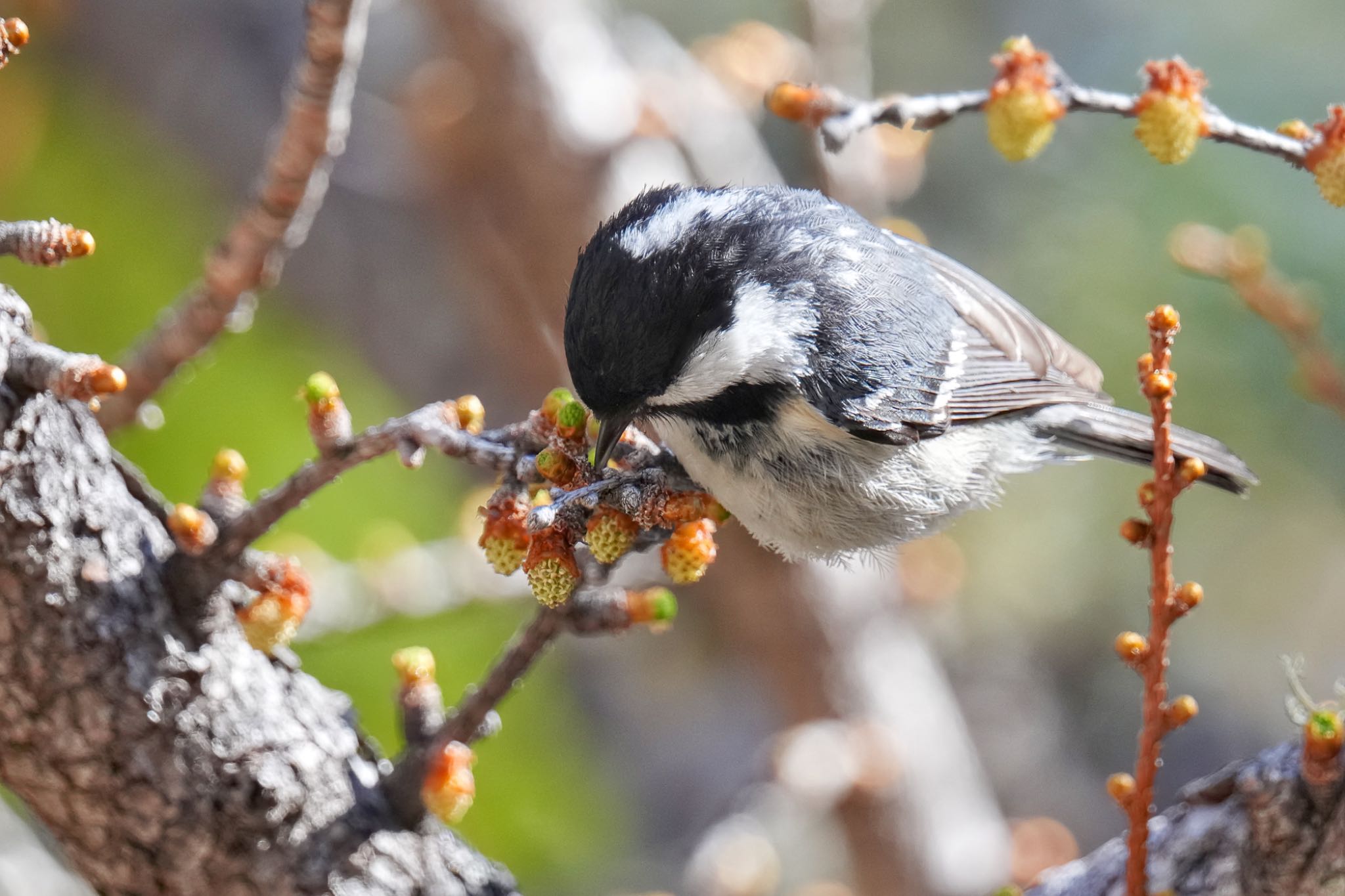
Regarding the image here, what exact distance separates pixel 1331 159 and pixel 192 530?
1.14 metres

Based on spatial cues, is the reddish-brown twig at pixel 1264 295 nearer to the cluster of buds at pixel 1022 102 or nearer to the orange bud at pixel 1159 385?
the cluster of buds at pixel 1022 102

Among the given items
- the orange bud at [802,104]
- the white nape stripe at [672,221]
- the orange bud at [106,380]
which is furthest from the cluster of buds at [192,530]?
the orange bud at [802,104]

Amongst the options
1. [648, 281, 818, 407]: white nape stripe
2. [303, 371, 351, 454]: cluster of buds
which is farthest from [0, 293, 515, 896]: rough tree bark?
[648, 281, 818, 407]: white nape stripe

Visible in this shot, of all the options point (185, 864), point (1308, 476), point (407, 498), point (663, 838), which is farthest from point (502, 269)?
point (1308, 476)

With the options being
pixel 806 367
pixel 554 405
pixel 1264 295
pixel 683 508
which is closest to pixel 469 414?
pixel 554 405

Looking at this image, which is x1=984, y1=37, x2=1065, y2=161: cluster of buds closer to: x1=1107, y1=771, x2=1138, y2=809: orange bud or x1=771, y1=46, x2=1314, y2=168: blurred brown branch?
x1=771, y1=46, x2=1314, y2=168: blurred brown branch

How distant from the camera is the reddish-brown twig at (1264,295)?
151 cm

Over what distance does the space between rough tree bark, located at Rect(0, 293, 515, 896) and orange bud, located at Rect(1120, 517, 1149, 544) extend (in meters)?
0.84

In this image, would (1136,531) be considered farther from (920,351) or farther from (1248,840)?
(920,351)

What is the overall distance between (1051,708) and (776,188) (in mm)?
2731

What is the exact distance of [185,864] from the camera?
1203 mm

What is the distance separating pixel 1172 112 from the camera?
3.55 feet

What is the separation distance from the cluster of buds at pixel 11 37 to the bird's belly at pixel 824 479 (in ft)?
2.74

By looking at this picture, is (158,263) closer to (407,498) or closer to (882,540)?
(407,498)
